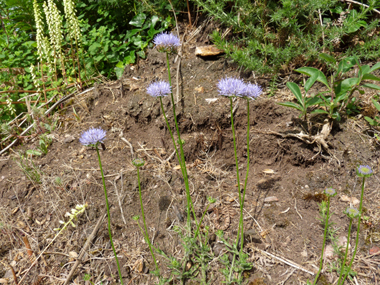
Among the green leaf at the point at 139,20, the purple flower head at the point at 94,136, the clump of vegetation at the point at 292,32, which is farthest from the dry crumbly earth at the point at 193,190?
the green leaf at the point at 139,20

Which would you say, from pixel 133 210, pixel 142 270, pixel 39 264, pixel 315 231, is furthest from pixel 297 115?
pixel 39 264

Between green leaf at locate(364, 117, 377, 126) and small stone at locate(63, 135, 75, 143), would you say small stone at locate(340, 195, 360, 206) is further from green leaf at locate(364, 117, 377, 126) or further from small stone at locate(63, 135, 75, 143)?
small stone at locate(63, 135, 75, 143)

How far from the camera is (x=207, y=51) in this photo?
10.6 ft

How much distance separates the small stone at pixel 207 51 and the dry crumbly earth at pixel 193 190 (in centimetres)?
26

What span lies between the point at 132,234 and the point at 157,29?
8.34 feet

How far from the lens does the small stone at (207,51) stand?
3.22m

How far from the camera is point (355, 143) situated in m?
2.41

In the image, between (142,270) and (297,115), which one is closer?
(142,270)

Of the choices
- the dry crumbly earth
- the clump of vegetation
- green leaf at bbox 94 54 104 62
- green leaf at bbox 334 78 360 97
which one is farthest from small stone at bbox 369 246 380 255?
green leaf at bbox 94 54 104 62

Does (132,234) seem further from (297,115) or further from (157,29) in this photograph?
(157,29)

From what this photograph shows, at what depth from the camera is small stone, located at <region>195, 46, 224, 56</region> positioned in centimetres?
322

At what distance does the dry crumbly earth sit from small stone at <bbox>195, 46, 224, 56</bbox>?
260 mm

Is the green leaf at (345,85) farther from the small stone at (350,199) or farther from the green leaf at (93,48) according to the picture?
the green leaf at (93,48)

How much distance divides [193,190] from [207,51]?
1645mm
